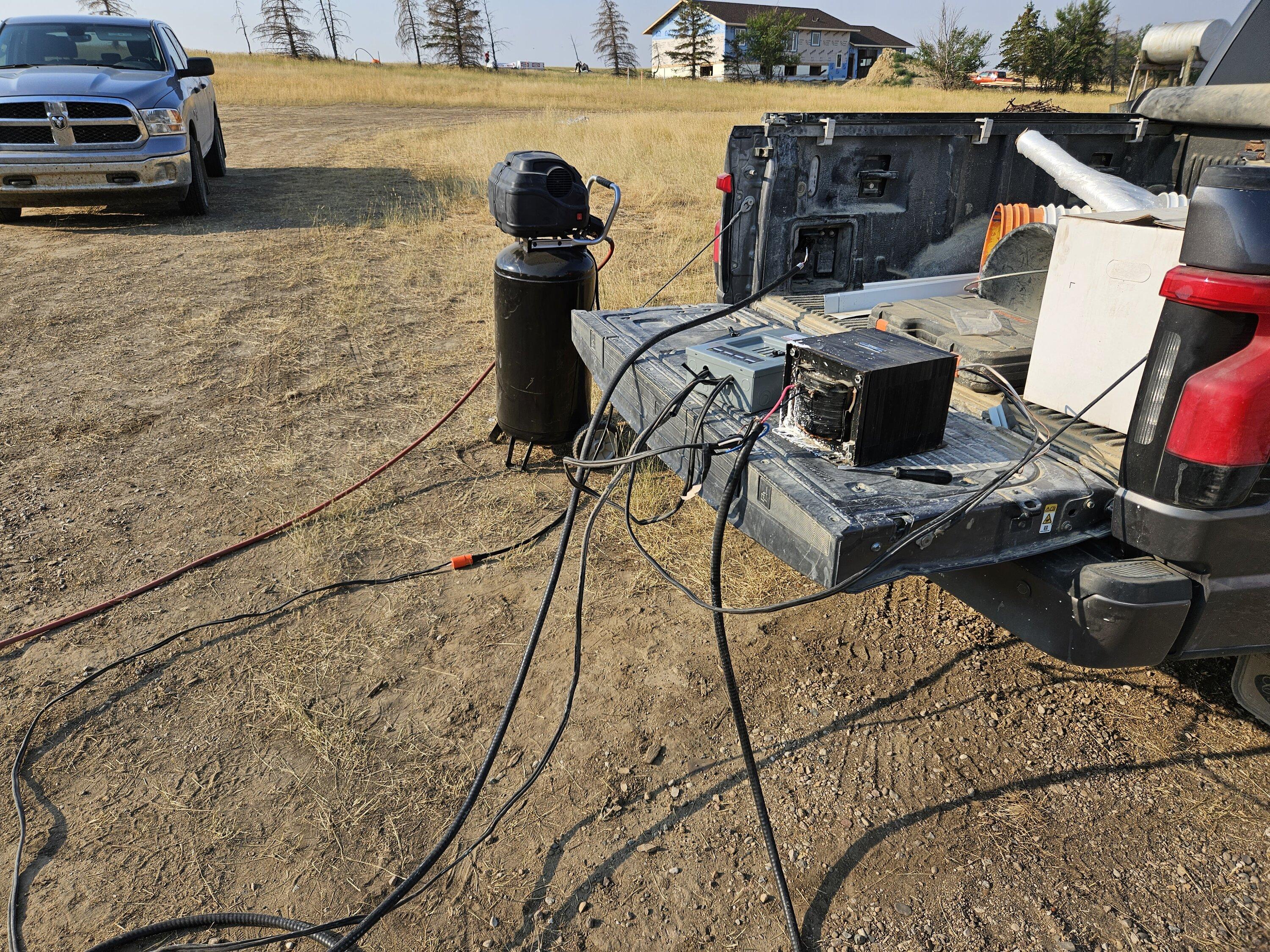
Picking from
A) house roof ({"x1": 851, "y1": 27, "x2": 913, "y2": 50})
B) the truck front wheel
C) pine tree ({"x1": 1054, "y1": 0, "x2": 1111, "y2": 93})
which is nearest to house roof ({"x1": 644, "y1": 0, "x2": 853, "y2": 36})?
house roof ({"x1": 851, "y1": 27, "x2": 913, "y2": 50})

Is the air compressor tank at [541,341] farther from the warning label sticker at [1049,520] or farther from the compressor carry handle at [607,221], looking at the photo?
the warning label sticker at [1049,520]

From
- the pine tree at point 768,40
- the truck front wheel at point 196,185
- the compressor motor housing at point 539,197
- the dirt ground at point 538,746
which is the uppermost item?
the pine tree at point 768,40

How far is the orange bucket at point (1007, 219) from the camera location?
3.76 m

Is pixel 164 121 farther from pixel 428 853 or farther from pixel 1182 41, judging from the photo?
pixel 428 853

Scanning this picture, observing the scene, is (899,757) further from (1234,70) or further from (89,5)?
(89,5)

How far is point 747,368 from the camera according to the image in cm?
261

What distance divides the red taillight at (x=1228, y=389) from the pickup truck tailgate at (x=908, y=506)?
0.33m

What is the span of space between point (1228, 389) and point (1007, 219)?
92.1 inches

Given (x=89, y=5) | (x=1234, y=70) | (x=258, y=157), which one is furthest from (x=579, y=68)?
(x=1234, y=70)

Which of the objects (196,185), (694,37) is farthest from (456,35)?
(196,185)

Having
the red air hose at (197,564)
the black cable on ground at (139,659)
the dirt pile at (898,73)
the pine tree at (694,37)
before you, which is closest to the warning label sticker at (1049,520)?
the black cable on ground at (139,659)

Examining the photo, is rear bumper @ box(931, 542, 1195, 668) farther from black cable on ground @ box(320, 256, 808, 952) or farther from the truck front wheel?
the truck front wheel

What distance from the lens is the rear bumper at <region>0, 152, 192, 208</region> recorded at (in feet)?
27.9

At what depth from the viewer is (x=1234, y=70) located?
414cm
